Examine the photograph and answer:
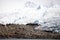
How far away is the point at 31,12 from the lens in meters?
2.49

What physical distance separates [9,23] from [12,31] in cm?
16

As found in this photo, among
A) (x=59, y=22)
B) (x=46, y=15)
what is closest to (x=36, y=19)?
(x=46, y=15)

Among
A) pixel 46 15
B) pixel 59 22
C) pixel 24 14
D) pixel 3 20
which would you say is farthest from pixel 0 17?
pixel 59 22

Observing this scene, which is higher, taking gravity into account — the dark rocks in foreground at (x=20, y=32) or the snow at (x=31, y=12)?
the snow at (x=31, y=12)

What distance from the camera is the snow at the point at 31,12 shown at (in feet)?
8.09

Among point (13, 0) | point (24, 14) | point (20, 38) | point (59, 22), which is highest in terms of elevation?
point (13, 0)

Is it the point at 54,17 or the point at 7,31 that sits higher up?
the point at 54,17

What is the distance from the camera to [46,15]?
98.3 inches

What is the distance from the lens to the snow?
246 centimetres

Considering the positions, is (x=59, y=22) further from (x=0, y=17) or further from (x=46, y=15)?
(x=0, y=17)

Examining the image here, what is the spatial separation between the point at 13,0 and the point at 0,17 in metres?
0.39

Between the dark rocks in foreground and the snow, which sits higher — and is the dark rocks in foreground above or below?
below

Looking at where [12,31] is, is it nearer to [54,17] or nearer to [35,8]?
[35,8]

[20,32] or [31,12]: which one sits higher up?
[31,12]
